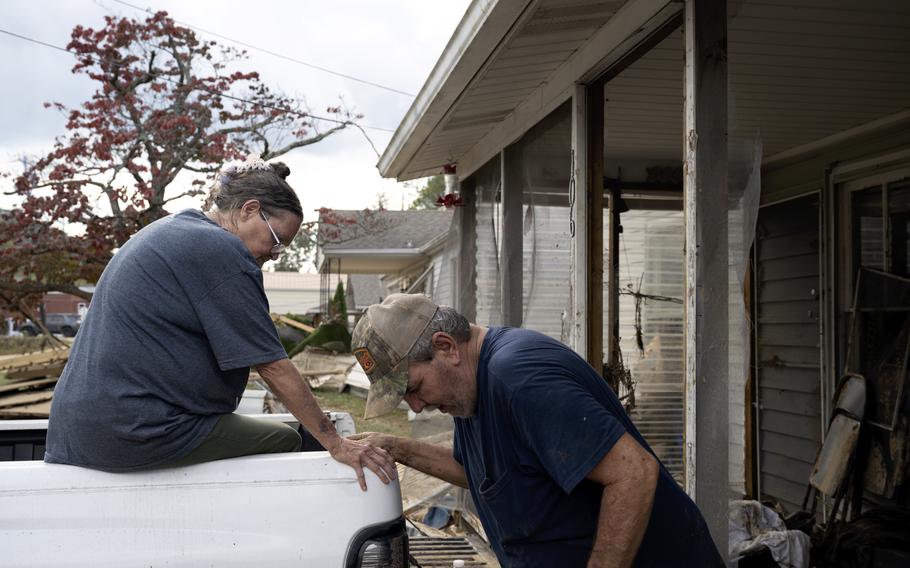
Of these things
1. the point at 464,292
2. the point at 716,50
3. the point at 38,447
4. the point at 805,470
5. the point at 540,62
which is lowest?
the point at 805,470

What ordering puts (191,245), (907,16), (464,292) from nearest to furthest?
(191,245) < (907,16) < (464,292)

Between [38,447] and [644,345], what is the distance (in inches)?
163

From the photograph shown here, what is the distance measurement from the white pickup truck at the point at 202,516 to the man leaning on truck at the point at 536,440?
1.02 feet

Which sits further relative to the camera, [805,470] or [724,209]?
[805,470]

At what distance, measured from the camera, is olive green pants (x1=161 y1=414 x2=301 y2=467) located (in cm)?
248

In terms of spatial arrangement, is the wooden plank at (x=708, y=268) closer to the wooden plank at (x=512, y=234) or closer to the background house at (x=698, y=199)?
the background house at (x=698, y=199)

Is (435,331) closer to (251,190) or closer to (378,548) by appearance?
(378,548)

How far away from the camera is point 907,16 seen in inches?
171

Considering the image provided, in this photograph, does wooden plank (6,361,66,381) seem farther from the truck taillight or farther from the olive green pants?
the truck taillight

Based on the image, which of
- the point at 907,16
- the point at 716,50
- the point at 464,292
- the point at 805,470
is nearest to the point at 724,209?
the point at 716,50

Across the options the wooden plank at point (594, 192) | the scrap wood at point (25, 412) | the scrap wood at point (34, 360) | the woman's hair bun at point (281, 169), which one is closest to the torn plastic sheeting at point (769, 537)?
the wooden plank at point (594, 192)

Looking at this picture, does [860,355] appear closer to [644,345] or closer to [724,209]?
[644,345]

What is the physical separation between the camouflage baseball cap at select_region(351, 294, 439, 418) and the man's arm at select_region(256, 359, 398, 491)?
18 centimetres

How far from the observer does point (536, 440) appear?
85.4 inches
